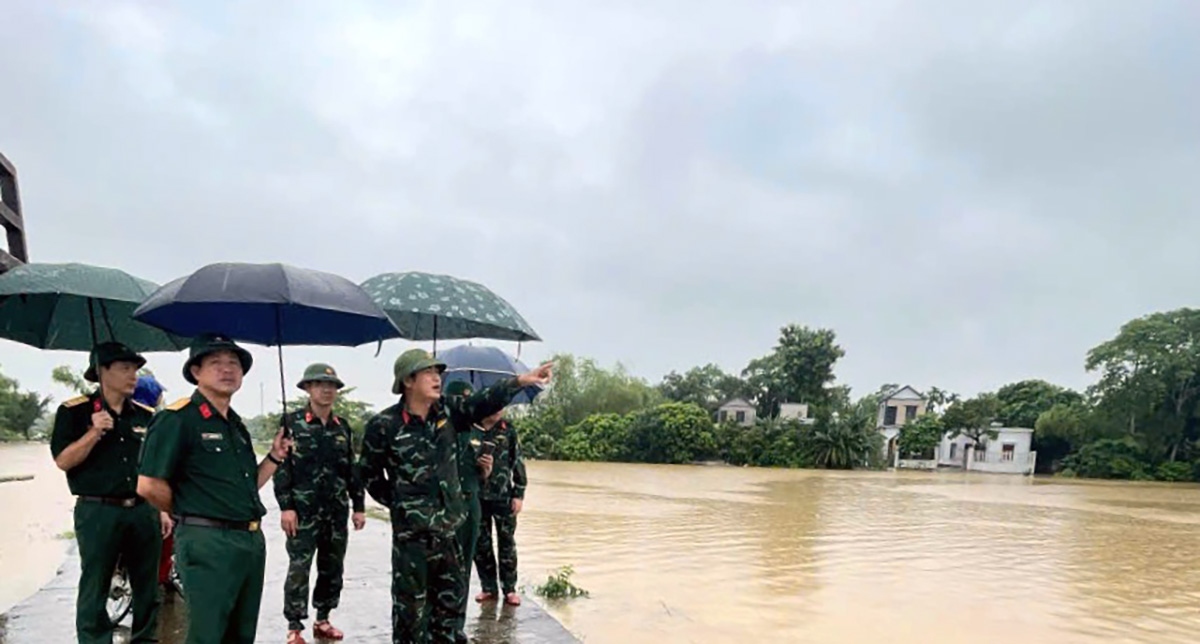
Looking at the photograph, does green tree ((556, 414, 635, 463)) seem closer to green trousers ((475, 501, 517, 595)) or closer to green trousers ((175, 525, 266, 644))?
green trousers ((475, 501, 517, 595))

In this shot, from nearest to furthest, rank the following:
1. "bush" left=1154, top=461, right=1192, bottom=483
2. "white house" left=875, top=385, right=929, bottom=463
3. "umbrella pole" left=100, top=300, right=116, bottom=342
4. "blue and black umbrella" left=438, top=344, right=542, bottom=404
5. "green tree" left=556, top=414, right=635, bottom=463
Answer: "umbrella pole" left=100, top=300, right=116, bottom=342, "blue and black umbrella" left=438, top=344, right=542, bottom=404, "bush" left=1154, top=461, right=1192, bottom=483, "green tree" left=556, top=414, right=635, bottom=463, "white house" left=875, top=385, right=929, bottom=463

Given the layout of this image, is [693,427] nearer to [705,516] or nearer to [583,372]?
[583,372]

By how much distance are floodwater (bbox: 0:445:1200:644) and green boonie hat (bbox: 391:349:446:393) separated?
9.51 ft

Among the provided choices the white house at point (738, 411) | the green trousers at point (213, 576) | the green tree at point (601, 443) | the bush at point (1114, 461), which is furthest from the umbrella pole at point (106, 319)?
the white house at point (738, 411)

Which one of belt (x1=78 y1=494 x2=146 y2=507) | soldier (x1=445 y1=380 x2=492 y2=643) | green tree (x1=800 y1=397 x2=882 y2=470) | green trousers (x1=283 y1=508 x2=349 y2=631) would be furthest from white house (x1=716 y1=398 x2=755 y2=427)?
belt (x1=78 y1=494 x2=146 y2=507)

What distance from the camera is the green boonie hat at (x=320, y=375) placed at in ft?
13.7

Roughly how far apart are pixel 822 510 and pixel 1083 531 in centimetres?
488

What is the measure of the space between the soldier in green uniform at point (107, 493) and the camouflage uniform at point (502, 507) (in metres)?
2.15

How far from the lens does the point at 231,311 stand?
3.43 meters

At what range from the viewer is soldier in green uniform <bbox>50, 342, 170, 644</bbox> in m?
3.14

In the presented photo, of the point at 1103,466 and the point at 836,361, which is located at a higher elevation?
the point at 836,361

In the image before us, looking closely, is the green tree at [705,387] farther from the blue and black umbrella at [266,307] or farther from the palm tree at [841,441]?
the blue and black umbrella at [266,307]

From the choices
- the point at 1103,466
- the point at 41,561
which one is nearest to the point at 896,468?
the point at 1103,466

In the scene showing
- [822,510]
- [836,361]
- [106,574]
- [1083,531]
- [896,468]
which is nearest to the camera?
[106,574]
